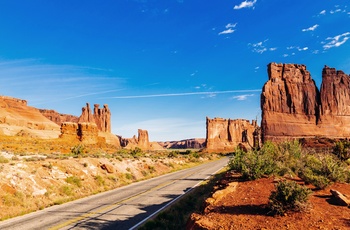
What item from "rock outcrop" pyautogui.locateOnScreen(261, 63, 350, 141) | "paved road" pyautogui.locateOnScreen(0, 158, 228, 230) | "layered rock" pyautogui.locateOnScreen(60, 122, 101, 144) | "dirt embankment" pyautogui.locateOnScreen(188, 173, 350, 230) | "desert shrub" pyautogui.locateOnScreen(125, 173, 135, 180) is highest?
"rock outcrop" pyautogui.locateOnScreen(261, 63, 350, 141)

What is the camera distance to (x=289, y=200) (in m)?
7.36

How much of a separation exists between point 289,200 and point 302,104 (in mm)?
108659

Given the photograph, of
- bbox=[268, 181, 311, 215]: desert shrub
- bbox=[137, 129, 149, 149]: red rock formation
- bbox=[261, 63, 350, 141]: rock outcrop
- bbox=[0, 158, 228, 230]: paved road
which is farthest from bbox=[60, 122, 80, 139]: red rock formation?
bbox=[137, 129, 149, 149]: red rock formation

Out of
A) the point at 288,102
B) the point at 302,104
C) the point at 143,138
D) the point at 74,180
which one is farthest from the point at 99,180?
the point at 143,138

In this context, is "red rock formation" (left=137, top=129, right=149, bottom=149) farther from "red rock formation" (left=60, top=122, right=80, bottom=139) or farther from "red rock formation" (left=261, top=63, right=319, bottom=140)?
"red rock formation" (left=60, top=122, right=80, bottom=139)

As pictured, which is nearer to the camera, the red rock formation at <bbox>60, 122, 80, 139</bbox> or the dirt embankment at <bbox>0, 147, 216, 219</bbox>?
the dirt embankment at <bbox>0, 147, 216, 219</bbox>

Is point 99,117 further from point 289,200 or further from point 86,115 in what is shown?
point 289,200

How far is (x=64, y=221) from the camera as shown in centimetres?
1122

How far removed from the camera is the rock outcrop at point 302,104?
316ft

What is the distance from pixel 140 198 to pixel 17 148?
30847 millimetres

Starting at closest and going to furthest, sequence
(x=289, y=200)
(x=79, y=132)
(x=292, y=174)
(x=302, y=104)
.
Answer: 1. (x=289, y=200)
2. (x=292, y=174)
3. (x=79, y=132)
4. (x=302, y=104)

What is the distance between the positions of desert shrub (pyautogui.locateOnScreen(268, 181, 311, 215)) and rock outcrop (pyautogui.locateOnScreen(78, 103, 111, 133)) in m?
164

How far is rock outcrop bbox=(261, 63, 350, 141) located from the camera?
96375 millimetres

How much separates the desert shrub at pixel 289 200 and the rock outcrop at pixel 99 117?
164m
